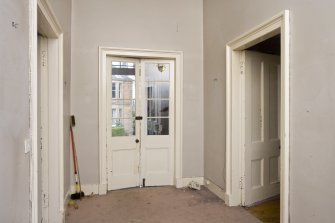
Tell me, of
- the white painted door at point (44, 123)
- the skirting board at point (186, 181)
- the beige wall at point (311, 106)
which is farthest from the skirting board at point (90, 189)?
the beige wall at point (311, 106)

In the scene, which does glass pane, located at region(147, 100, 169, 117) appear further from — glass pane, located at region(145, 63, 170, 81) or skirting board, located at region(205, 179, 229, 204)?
skirting board, located at region(205, 179, 229, 204)

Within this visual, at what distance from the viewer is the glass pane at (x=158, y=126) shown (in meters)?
3.91

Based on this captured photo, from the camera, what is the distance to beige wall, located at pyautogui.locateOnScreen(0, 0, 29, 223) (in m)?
1.18

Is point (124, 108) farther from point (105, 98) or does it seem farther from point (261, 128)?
point (261, 128)

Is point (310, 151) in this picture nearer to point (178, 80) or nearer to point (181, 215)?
point (181, 215)

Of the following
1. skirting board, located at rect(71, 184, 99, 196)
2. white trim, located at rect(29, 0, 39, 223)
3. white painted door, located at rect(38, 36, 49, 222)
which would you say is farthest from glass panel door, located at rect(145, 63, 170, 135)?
white trim, located at rect(29, 0, 39, 223)

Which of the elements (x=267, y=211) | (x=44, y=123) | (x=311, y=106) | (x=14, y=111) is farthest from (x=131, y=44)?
(x=267, y=211)

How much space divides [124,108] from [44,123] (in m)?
1.47

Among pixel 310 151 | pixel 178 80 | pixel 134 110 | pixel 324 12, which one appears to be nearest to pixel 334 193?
pixel 310 151

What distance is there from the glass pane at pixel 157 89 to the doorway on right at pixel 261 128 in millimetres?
1345

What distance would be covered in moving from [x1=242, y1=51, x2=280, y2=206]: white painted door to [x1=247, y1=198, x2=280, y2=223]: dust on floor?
9 cm

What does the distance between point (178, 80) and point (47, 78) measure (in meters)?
1.99

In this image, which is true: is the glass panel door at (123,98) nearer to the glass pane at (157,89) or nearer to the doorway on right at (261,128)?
the glass pane at (157,89)

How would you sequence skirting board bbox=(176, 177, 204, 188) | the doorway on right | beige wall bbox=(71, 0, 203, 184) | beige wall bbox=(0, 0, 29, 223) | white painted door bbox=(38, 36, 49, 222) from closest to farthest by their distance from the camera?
beige wall bbox=(0, 0, 29, 223)
white painted door bbox=(38, 36, 49, 222)
the doorway on right
beige wall bbox=(71, 0, 203, 184)
skirting board bbox=(176, 177, 204, 188)
